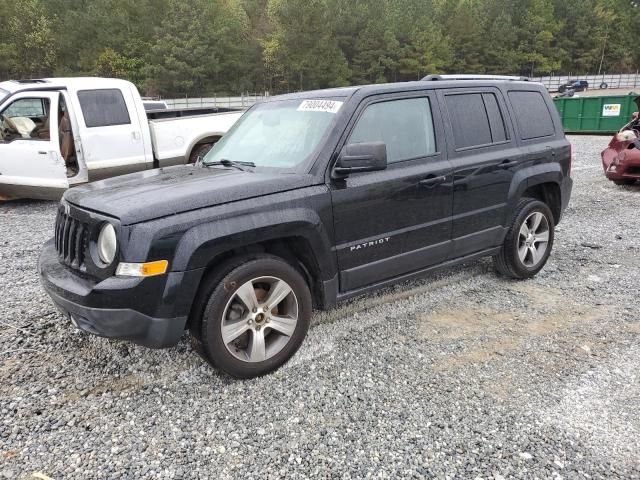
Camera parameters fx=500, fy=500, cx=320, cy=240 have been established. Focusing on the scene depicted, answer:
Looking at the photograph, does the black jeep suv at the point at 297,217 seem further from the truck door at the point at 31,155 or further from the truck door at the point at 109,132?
the truck door at the point at 31,155

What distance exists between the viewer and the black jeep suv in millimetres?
2828

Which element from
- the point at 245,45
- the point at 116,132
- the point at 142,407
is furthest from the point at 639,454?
the point at 245,45

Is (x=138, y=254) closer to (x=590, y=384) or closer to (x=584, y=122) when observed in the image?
(x=590, y=384)

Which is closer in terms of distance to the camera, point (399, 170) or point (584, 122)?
point (399, 170)

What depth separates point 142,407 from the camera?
9.68 ft

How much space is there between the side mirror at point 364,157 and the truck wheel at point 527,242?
1929mm

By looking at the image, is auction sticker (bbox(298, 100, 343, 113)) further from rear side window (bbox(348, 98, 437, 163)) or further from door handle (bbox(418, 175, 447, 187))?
door handle (bbox(418, 175, 447, 187))

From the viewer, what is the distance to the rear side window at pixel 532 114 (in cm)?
462

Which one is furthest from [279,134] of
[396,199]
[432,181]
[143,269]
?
[143,269]

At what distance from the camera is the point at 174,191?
307 centimetres

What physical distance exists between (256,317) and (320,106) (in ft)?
5.38

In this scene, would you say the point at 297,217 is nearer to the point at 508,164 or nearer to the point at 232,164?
the point at 232,164

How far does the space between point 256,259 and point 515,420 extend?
5.77 feet

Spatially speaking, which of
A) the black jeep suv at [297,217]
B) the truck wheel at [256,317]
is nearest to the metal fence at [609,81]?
the black jeep suv at [297,217]
